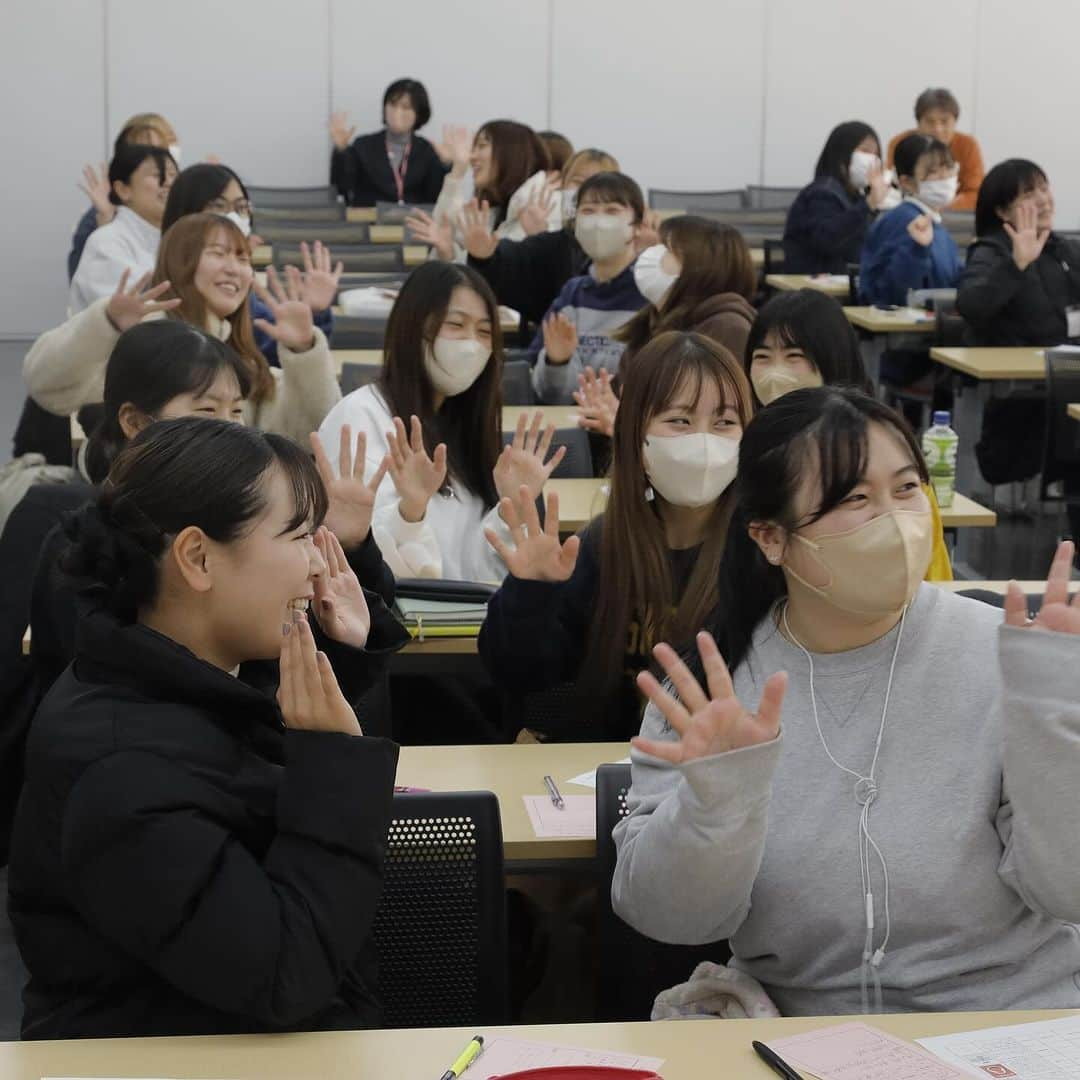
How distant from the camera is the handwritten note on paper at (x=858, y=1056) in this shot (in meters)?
1.56

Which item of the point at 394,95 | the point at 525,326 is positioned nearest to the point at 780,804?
the point at 525,326

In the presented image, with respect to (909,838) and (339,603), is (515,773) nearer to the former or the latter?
(339,603)

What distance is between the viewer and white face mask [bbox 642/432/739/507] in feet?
9.28

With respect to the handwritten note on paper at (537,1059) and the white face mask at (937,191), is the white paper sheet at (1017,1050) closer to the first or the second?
the handwritten note on paper at (537,1059)

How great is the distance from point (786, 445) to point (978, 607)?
312mm

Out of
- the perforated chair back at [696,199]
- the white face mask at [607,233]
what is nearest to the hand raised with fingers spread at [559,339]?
the white face mask at [607,233]

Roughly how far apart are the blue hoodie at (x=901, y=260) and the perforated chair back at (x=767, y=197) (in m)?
3.56

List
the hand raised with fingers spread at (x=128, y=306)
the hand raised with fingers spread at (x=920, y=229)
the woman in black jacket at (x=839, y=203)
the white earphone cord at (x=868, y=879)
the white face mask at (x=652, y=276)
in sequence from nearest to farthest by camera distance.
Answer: the white earphone cord at (x=868, y=879) < the hand raised with fingers spread at (x=128, y=306) < the white face mask at (x=652, y=276) < the hand raised with fingers spread at (x=920, y=229) < the woman in black jacket at (x=839, y=203)

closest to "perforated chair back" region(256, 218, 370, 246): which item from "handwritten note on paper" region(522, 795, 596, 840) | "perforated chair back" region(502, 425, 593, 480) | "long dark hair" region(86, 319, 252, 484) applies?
"perforated chair back" region(502, 425, 593, 480)

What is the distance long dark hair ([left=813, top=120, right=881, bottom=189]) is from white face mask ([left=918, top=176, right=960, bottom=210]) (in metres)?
0.69

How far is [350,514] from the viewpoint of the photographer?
2.72m

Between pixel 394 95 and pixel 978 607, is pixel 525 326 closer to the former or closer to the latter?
pixel 394 95

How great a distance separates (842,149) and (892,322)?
182cm

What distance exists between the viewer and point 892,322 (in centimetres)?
731
